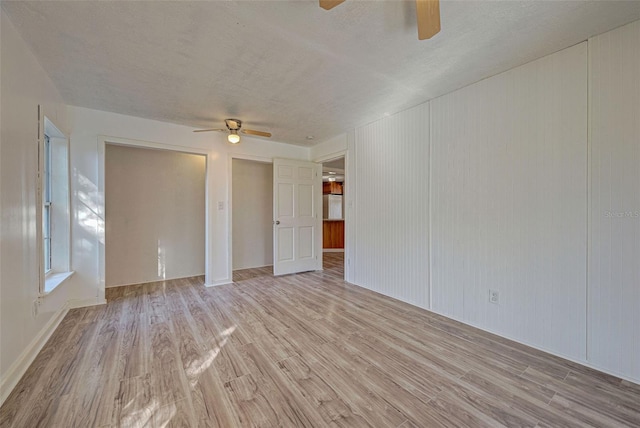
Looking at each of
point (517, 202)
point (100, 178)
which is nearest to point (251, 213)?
point (100, 178)

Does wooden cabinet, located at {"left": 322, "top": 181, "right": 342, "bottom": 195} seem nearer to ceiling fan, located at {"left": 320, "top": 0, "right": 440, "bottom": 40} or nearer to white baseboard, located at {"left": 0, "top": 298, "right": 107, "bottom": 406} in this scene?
white baseboard, located at {"left": 0, "top": 298, "right": 107, "bottom": 406}

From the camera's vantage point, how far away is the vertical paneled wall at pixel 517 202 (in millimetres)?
2016

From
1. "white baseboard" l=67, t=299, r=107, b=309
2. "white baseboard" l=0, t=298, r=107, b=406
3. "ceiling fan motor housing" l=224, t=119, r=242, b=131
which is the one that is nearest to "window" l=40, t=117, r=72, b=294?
"white baseboard" l=67, t=299, r=107, b=309

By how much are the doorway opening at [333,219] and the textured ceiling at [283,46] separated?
2321mm

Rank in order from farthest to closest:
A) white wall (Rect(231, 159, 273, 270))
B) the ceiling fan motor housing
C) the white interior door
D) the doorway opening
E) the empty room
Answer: the doorway opening → white wall (Rect(231, 159, 273, 270)) → the white interior door → the ceiling fan motor housing → the empty room

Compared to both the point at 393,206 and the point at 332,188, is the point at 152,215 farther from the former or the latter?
the point at 332,188

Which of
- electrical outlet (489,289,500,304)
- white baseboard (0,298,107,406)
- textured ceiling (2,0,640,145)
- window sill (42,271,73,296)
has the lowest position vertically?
white baseboard (0,298,107,406)

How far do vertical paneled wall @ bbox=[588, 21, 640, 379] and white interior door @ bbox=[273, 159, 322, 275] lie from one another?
388 centimetres

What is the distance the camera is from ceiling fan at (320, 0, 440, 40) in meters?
1.44

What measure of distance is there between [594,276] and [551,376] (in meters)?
0.82

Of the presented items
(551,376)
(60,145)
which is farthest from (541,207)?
(60,145)

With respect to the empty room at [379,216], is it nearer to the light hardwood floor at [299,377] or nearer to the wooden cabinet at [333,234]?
the light hardwood floor at [299,377]

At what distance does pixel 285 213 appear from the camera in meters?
4.77

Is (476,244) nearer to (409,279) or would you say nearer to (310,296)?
(409,279)
